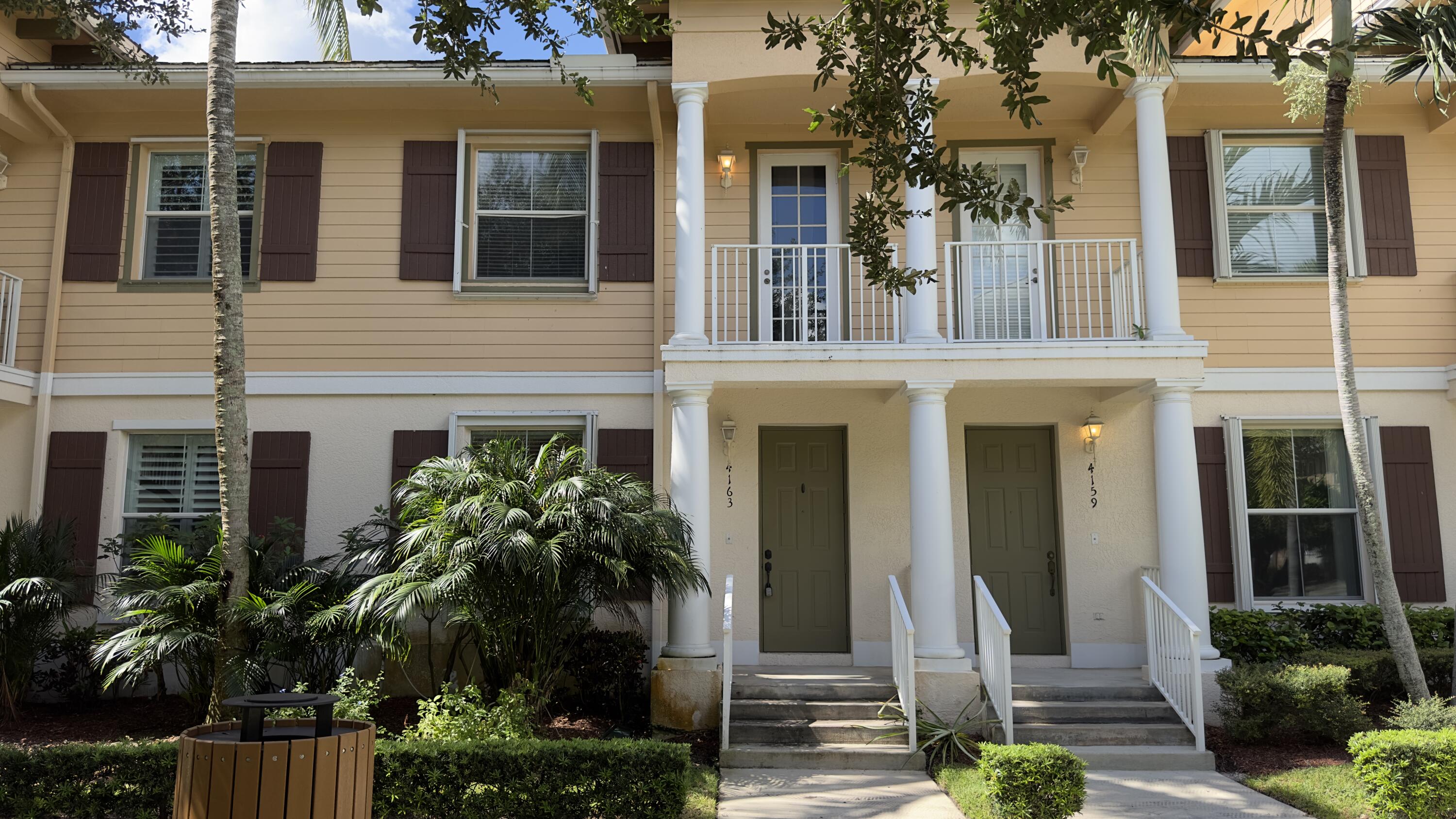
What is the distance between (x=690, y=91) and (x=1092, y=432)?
15.6 ft

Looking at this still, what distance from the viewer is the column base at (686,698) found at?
801 centimetres

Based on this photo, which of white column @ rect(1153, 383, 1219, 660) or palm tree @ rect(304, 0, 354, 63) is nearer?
white column @ rect(1153, 383, 1219, 660)

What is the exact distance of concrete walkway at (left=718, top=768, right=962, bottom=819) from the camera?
20.2 feet

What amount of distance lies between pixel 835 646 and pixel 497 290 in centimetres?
456

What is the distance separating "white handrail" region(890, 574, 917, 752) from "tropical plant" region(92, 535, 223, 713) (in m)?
4.75

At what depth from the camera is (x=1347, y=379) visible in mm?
7758

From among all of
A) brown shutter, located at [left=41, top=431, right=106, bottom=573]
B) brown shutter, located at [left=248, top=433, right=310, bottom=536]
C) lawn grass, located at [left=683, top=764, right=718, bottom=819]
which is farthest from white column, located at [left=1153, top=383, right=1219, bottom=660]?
brown shutter, located at [left=41, top=431, right=106, bottom=573]

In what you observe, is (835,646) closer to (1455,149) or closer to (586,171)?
(586,171)

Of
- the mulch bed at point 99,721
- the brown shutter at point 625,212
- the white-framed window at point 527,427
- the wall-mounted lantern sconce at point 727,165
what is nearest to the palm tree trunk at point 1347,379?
the wall-mounted lantern sconce at point 727,165

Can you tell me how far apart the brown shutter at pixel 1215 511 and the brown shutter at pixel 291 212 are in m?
8.39

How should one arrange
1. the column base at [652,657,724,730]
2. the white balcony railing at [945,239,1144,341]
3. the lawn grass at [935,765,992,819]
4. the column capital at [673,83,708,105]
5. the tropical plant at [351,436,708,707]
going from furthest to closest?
the white balcony railing at [945,239,1144,341]
the column capital at [673,83,708,105]
the column base at [652,657,724,730]
the tropical plant at [351,436,708,707]
the lawn grass at [935,765,992,819]

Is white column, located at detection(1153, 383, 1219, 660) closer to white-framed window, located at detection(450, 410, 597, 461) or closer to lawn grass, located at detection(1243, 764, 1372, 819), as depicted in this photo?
lawn grass, located at detection(1243, 764, 1372, 819)

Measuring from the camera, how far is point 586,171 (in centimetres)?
991

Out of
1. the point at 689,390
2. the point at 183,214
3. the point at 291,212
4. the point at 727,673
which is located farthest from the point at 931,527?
the point at 183,214
